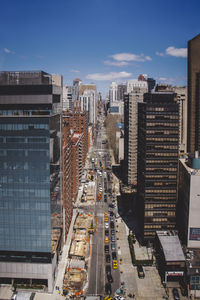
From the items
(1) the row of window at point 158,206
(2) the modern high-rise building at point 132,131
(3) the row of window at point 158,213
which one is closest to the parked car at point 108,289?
(3) the row of window at point 158,213

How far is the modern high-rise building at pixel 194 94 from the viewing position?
109250mm

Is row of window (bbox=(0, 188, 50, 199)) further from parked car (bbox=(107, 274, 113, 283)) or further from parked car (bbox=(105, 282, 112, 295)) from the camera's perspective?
parked car (bbox=(107, 274, 113, 283))

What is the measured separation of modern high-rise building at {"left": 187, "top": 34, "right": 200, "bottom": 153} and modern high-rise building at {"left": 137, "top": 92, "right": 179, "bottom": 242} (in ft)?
127

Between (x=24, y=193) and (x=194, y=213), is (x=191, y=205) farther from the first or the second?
(x=24, y=193)

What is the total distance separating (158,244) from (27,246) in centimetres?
3316

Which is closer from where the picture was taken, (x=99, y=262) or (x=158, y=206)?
(x=99, y=262)

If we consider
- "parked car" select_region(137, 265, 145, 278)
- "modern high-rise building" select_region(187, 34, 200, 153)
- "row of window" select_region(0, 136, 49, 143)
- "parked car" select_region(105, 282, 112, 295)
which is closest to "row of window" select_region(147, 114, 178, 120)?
"row of window" select_region(0, 136, 49, 143)

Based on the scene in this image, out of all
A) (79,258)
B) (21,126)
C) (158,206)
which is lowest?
(79,258)

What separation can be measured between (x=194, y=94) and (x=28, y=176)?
7733 cm

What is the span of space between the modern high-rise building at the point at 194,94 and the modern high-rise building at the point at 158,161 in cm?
3856

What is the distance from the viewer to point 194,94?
366 feet

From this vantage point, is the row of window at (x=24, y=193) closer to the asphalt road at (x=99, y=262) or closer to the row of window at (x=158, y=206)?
the asphalt road at (x=99, y=262)

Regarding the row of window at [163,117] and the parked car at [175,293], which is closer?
the parked car at [175,293]

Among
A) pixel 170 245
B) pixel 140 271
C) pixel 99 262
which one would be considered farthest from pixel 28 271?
pixel 170 245
